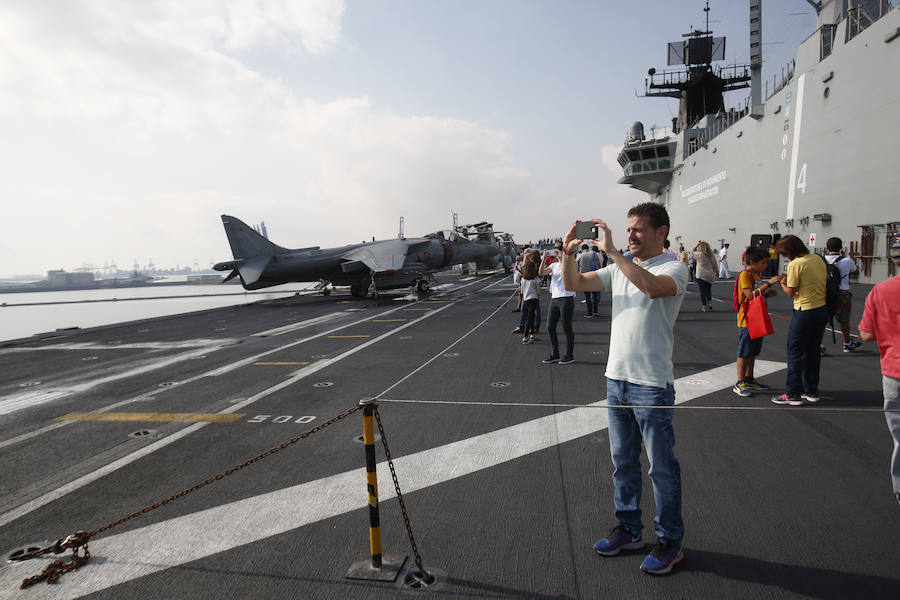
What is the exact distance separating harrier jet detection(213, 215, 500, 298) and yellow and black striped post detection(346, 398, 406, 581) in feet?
60.7

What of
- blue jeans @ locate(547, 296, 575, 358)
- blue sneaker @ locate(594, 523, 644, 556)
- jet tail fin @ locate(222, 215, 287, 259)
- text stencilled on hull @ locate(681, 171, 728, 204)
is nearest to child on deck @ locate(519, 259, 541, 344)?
blue jeans @ locate(547, 296, 575, 358)

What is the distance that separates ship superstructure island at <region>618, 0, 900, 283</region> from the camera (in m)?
16.3

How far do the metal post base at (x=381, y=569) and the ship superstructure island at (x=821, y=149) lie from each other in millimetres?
19762

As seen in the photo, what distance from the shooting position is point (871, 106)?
16.6 m

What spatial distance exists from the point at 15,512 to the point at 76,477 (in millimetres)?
560

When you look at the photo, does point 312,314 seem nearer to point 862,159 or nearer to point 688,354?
point 688,354

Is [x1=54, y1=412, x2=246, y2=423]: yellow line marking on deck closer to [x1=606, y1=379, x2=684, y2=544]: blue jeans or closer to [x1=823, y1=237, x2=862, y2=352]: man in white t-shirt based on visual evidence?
[x1=606, y1=379, x2=684, y2=544]: blue jeans

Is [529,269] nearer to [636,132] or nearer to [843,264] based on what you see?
[843,264]

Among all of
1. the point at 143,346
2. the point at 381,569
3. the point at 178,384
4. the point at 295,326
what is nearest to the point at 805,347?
the point at 381,569

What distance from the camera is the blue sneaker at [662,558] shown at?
2.64 meters

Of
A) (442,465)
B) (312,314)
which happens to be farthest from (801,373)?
(312,314)

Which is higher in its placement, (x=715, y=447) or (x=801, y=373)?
(x=801, y=373)

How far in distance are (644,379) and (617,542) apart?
104 cm

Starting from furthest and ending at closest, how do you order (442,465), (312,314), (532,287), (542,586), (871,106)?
(312,314)
(871,106)
(532,287)
(442,465)
(542,586)
